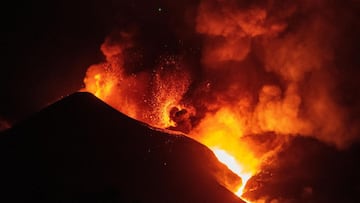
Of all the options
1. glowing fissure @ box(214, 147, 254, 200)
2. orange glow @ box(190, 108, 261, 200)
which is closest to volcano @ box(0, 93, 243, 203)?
glowing fissure @ box(214, 147, 254, 200)

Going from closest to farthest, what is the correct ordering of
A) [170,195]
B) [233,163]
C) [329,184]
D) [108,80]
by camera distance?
[170,195]
[233,163]
[329,184]
[108,80]

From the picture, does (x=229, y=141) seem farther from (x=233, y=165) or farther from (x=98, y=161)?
(x=98, y=161)

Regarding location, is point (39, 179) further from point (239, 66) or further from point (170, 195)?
point (239, 66)

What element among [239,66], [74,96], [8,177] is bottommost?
[8,177]

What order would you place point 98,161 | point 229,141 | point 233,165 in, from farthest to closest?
1. point 229,141
2. point 233,165
3. point 98,161

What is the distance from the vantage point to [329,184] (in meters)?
27.1

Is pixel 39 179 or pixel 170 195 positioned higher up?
pixel 170 195

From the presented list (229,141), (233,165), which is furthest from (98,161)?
(229,141)

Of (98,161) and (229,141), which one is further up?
(229,141)

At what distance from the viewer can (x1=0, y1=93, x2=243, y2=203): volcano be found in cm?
1769

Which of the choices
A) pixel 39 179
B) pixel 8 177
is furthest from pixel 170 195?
pixel 8 177

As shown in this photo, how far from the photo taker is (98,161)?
752 inches

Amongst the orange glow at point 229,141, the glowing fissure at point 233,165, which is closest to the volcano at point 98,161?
the glowing fissure at point 233,165

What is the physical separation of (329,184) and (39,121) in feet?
49.3
